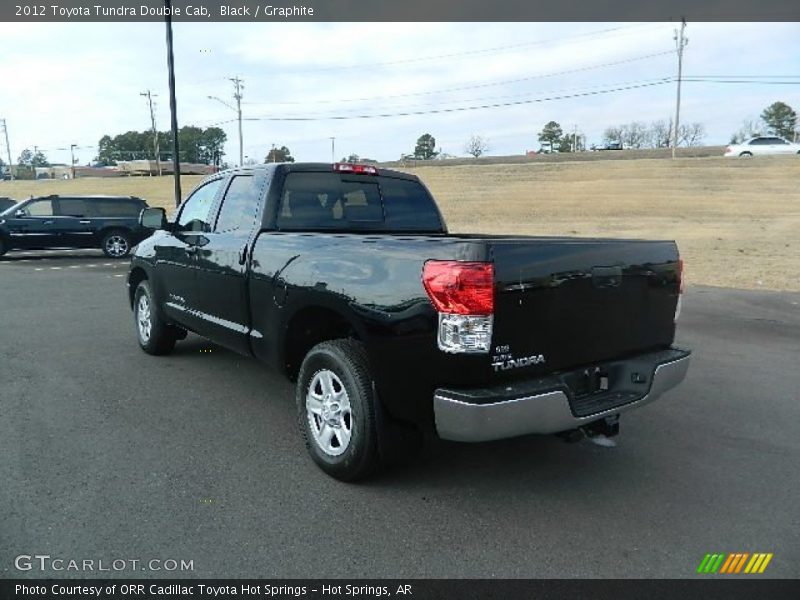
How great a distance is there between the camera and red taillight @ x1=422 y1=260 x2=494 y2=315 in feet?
9.39

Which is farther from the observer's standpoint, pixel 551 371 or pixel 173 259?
pixel 173 259

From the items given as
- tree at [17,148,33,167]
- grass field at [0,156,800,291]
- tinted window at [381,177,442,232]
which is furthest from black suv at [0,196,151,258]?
tree at [17,148,33,167]

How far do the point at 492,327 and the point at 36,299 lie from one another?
32.6 feet

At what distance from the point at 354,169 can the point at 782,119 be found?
10674 centimetres

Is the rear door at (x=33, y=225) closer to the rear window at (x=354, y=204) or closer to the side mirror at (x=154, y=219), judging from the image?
the side mirror at (x=154, y=219)

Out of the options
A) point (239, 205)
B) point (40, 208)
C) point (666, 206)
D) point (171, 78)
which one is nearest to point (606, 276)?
point (239, 205)

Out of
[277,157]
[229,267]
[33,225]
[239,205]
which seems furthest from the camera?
[277,157]

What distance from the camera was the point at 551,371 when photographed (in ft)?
10.6

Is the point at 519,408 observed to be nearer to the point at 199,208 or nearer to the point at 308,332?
the point at 308,332

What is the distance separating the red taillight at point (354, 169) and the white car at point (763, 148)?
45.7m

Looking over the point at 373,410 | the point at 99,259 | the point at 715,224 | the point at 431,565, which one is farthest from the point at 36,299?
the point at 715,224

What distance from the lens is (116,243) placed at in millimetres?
17859

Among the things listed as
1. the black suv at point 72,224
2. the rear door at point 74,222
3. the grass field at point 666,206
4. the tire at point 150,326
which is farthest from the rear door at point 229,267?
the rear door at point 74,222
